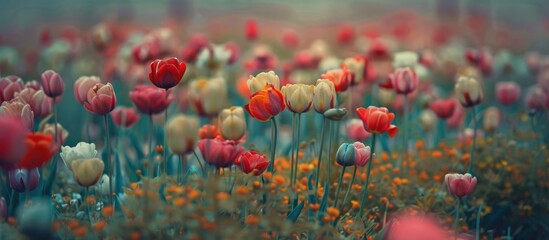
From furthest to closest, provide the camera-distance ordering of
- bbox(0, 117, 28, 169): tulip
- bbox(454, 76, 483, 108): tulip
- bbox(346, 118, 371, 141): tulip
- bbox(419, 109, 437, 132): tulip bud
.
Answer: bbox(419, 109, 437, 132): tulip bud → bbox(346, 118, 371, 141): tulip → bbox(454, 76, 483, 108): tulip → bbox(0, 117, 28, 169): tulip

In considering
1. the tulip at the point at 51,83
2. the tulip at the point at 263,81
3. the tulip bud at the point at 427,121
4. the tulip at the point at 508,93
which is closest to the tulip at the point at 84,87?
the tulip at the point at 51,83

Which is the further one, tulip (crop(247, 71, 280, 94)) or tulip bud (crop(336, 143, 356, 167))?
tulip (crop(247, 71, 280, 94))

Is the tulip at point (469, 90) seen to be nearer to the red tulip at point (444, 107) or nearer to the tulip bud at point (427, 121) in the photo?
the red tulip at point (444, 107)

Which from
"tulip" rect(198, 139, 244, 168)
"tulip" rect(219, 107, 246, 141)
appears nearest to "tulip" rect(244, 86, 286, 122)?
"tulip" rect(219, 107, 246, 141)

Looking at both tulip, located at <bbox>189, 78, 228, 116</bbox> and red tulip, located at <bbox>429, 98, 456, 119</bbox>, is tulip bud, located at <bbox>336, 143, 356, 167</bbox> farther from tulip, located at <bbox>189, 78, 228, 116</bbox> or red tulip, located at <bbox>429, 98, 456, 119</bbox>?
red tulip, located at <bbox>429, 98, 456, 119</bbox>

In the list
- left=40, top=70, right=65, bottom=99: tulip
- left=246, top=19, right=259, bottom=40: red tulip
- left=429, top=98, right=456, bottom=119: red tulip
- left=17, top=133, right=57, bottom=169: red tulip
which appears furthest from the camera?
left=246, top=19, right=259, bottom=40: red tulip

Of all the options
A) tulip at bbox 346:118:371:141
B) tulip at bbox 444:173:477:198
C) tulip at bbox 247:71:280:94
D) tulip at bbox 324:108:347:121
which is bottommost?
tulip at bbox 444:173:477:198

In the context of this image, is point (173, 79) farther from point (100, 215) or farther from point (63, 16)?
point (63, 16)

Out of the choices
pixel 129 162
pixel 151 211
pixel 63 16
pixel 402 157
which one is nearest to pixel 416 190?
pixel 402 157
